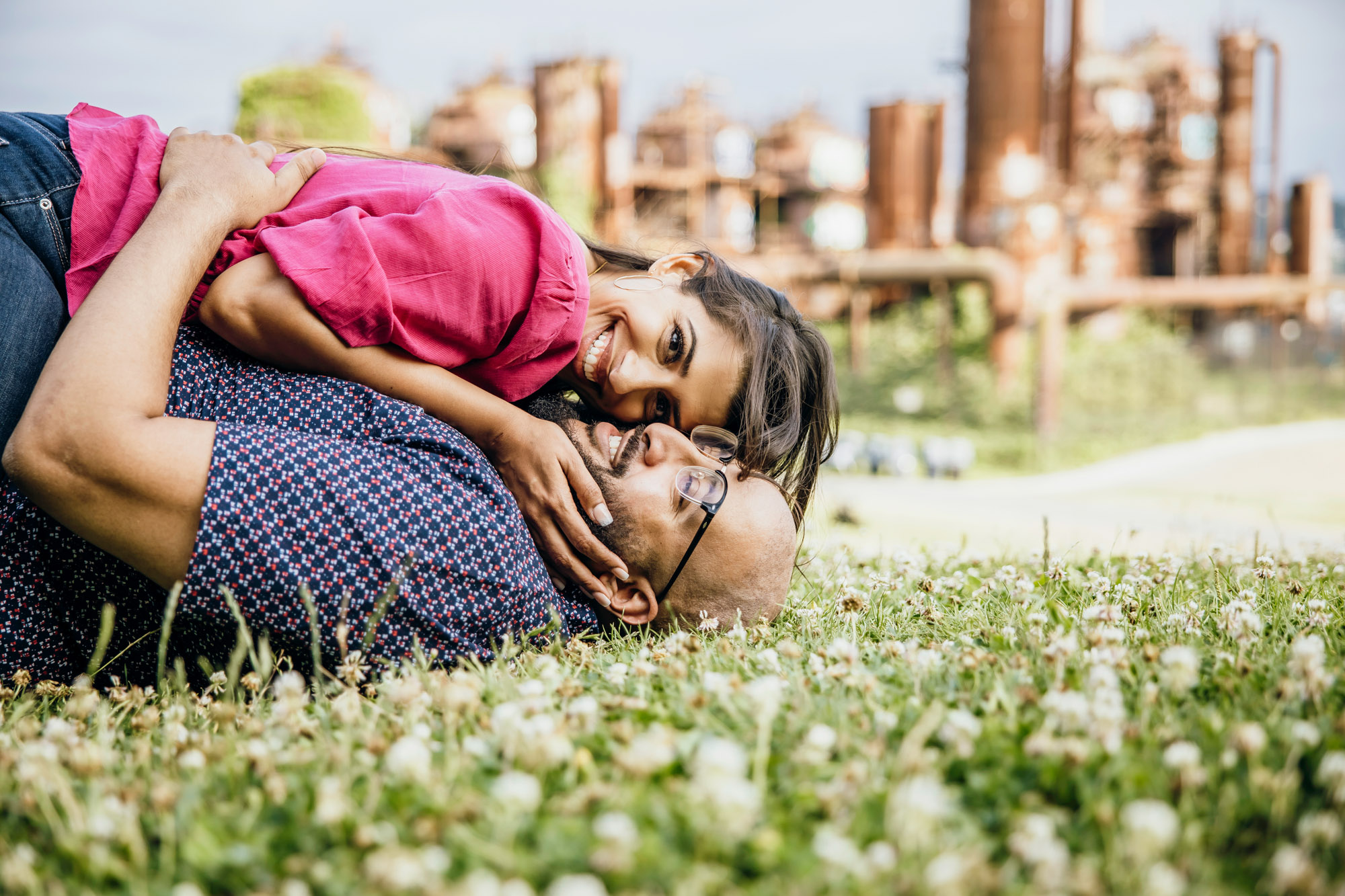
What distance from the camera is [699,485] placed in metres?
2.76

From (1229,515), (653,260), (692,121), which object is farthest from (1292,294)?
(653,260)

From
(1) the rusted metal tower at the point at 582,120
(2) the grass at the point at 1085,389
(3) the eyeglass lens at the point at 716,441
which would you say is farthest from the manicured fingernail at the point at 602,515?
(1) the rusted metal tower at the point at 582,120

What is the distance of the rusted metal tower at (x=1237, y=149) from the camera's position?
89.7ft

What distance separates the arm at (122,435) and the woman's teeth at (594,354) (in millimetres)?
1142

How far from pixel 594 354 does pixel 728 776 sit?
1.90 meters

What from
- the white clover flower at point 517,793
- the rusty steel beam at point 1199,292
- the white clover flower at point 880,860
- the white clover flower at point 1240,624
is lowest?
the rusty steel beam at point 1199,292

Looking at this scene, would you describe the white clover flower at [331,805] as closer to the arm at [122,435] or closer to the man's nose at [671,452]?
the arm at [122,435]

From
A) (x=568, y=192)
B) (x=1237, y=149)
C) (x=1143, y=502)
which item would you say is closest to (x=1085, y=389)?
(x=1143, y=502)

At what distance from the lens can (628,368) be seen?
2.96 metres

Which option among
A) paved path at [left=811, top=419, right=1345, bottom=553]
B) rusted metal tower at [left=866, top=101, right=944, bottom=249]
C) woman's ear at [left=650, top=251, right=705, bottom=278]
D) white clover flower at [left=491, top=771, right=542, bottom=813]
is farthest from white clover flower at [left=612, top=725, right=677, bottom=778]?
rusted metal tower at [left=866, top=101, right=944, bottom=249]

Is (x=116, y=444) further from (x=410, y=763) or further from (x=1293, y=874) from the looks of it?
(x=1293, y=874)

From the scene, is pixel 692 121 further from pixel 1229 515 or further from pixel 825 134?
pixel 1229 515

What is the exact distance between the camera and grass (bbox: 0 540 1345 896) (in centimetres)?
125

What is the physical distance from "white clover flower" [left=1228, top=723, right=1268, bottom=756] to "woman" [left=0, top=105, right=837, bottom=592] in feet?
5.16
